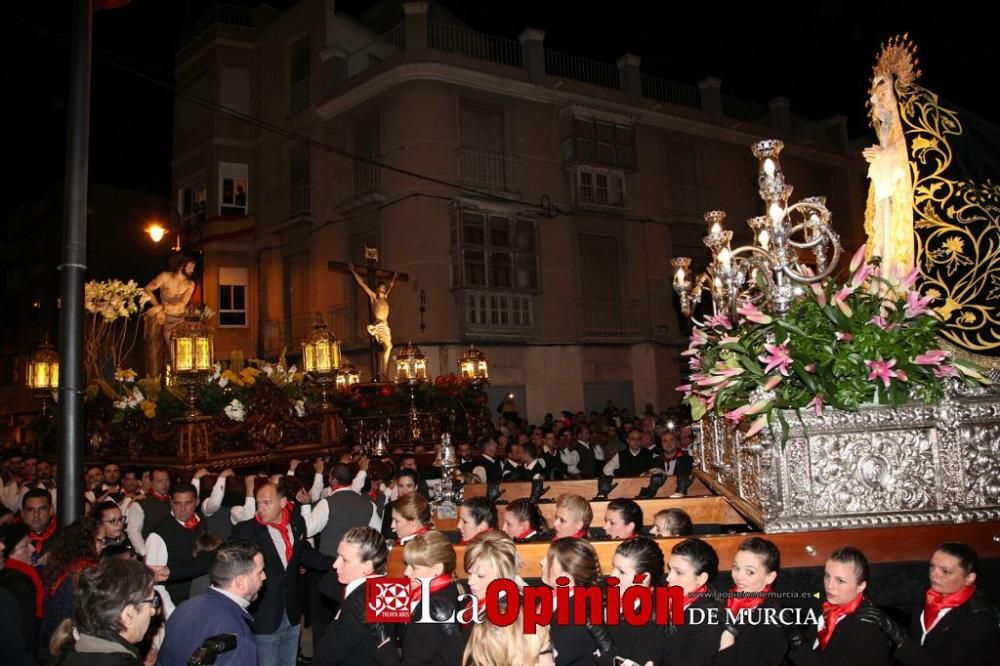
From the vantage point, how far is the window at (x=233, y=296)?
23.1 m

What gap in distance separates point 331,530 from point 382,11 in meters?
21.0

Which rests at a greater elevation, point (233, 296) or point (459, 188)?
point (459, 188)

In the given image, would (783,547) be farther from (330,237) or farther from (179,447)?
(330,237)

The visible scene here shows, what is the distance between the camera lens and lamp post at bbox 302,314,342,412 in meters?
10.2

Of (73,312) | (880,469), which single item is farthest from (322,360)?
(880,469)

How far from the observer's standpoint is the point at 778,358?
3947mm

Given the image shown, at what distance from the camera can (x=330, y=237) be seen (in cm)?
2147

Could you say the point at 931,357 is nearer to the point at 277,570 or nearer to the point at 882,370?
the point at 882,370

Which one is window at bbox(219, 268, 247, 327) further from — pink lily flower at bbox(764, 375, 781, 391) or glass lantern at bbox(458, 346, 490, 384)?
pink lily flower at bbox(764, 375, 781, 391)

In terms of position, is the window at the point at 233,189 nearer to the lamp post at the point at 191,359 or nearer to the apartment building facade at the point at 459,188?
the apartment building facade at the point at 459,188

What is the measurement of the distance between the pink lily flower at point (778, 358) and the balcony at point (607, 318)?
17.1 meters

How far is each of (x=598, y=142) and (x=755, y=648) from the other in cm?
1974

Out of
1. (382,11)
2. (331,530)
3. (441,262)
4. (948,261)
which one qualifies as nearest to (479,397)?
(441,262)

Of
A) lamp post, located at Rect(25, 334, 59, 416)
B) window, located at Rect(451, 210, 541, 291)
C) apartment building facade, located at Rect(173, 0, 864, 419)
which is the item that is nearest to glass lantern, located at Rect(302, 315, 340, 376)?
lamp post, located at Rect(25, 334, 59, 416)
